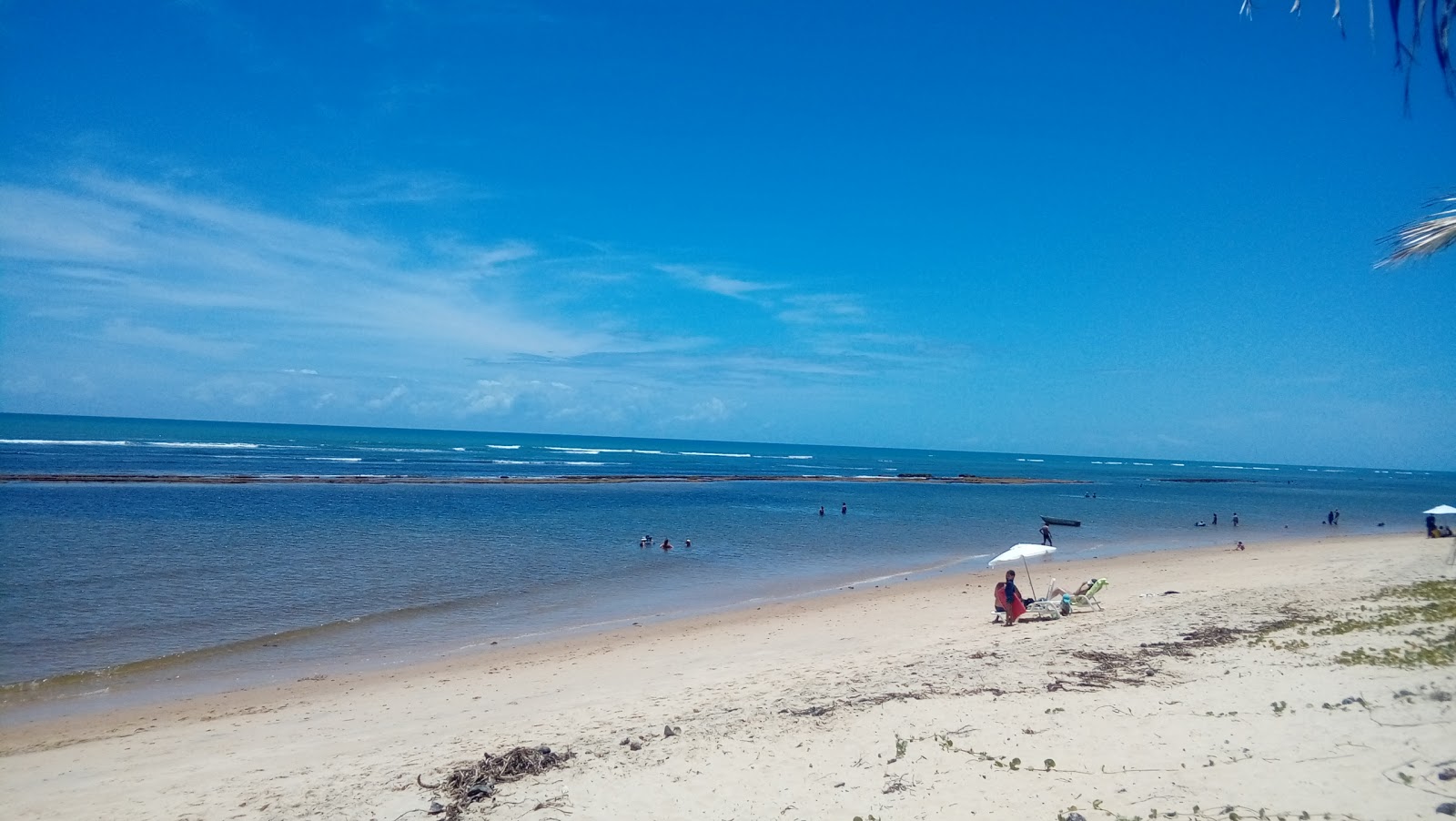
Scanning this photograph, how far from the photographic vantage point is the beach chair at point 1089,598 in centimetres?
1577

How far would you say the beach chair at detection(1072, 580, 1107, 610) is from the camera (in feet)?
51.8

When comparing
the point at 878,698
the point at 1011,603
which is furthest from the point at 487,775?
the point at 1011,603

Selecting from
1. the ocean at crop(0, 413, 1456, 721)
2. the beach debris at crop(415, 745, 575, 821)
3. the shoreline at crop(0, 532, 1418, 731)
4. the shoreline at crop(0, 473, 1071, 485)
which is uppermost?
the shoreline at crop(0, 473, 1071, 485)

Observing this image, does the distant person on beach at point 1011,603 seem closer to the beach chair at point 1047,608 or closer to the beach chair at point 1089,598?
the beach chair at point 1047,608

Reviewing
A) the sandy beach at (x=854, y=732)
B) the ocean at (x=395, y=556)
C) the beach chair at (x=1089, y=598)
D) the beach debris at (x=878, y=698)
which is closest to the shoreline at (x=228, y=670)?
the ocean at (x=395, y=556)

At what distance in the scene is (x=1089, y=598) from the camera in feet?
52.7

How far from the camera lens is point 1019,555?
1661 cm

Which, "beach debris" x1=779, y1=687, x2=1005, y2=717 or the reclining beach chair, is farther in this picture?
the reclining beach chair

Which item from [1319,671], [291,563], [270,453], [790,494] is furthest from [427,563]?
[270,453]

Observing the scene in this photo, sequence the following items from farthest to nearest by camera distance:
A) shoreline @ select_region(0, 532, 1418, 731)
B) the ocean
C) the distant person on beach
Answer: the distant person on beach < the ocean < shoreline @ select_region(0, 532, 1418, 731)

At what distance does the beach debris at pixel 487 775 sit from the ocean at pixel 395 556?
733cm

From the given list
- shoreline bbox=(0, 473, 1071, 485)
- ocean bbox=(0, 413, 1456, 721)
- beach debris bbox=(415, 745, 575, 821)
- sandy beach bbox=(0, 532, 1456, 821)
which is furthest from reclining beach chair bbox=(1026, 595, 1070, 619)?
shoreline bbox=(0, 473, 1071, 485)

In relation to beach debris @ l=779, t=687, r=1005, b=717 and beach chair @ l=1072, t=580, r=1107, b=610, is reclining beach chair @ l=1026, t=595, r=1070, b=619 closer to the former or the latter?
beach chair @ l=1072, t=580, r=1107, b=610

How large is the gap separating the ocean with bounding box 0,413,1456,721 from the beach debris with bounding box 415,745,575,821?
7326 millimetres
